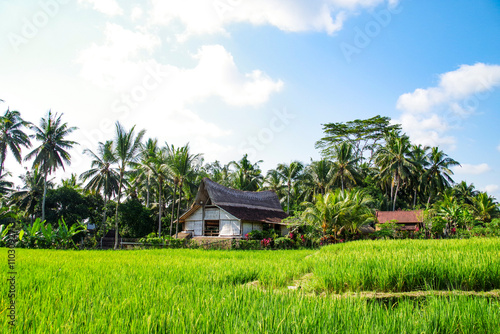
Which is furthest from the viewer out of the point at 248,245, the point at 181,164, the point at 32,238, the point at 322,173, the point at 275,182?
the point at 275,182

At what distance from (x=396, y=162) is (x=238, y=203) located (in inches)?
576

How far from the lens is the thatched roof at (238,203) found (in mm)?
20359

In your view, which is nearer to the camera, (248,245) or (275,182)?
(248,245)

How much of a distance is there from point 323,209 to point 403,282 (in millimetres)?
11481

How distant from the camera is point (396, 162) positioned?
27578 mm

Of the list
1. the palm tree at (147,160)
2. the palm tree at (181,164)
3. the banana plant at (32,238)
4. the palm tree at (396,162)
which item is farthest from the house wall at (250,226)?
the palm tree at (396,162)

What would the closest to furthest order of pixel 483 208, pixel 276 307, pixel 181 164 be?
1. pixel 276 307
2. pixel 181 164
3. pixel 483 208

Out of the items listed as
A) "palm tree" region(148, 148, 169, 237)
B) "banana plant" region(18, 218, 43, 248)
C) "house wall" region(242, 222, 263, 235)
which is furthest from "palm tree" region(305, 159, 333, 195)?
"banana plant" region(18, 218, 43, 248)

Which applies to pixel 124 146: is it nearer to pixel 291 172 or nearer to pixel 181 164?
pixel 181 164

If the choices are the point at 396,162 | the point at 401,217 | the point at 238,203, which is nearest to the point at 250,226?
the point at 238,203

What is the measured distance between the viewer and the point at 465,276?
3408 mm

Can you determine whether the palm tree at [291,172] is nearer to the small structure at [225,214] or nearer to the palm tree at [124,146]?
the small structure at [225,214]

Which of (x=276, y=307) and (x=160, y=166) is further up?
(x=160, y=166)

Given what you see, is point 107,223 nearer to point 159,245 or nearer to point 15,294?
point 159,245
